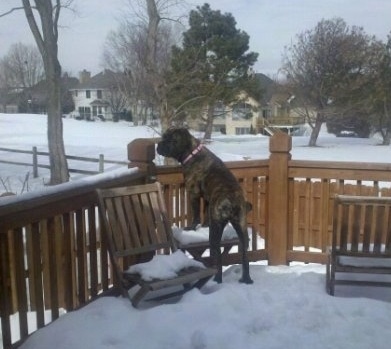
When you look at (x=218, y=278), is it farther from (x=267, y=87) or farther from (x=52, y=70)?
(x=267, y=87)

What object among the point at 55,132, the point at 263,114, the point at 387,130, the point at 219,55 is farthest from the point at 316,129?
the point at 55,132

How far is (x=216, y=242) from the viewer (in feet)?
12.6

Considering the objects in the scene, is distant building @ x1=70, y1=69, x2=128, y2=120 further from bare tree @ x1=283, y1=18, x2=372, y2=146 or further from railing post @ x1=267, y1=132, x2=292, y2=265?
railing post @ x1=267, y1=132, x2=292, y2=265

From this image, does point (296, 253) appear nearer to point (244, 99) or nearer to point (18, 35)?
point (18, 35)

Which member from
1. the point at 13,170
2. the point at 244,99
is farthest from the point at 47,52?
the point at 244,99

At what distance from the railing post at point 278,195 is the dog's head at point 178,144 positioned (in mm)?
986

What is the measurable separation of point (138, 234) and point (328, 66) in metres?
26.5

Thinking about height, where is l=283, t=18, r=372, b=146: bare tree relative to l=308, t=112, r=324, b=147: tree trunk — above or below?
above

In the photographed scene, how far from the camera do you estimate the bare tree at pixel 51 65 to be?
47.9ft

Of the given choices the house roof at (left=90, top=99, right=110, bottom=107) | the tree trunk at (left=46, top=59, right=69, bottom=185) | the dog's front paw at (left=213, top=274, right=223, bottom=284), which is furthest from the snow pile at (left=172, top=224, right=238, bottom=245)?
the house roof at (left=90, top=99, right=110, bottom=107)

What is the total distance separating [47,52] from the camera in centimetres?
1473

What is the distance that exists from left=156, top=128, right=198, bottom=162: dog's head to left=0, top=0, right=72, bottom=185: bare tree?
37.0 ft

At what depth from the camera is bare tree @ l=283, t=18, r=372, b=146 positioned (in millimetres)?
27594

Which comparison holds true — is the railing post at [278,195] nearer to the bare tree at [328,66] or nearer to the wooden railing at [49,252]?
the wooden railing at [49,252]
